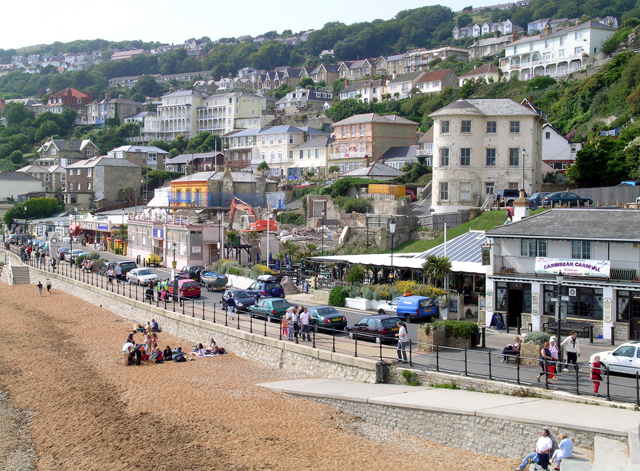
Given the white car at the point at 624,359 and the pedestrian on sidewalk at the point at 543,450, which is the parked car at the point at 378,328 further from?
the pedestrian on sidewalk at the point at 543,450

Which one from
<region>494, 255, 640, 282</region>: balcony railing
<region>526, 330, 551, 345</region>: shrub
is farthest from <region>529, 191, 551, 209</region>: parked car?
<region>526, 330, 551, 345</region>: shrub

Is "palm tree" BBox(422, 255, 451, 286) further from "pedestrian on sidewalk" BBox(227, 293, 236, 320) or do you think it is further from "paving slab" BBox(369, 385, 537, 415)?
"paving slab" BBox(369, 385, 537, 415)

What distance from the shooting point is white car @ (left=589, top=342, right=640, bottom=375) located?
1655 cm

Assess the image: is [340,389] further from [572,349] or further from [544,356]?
[572,349]

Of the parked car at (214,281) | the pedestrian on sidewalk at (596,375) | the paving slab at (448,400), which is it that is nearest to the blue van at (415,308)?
the paving slab at (448,400)

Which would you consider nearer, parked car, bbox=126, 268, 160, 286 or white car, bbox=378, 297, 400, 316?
white car, bbox=378, 297, 400, 316

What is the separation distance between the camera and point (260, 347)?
23.8m

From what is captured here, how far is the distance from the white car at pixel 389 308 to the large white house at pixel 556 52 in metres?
69.8

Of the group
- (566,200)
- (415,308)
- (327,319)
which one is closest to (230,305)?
(327,319)

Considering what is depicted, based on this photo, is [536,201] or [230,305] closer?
[230,305]

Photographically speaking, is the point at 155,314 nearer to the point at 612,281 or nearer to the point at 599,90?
the point at 612,281

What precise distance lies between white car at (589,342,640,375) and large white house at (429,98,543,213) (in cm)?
2735

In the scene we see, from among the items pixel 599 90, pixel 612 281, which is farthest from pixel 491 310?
pixel 599 90

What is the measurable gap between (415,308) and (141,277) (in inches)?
820
